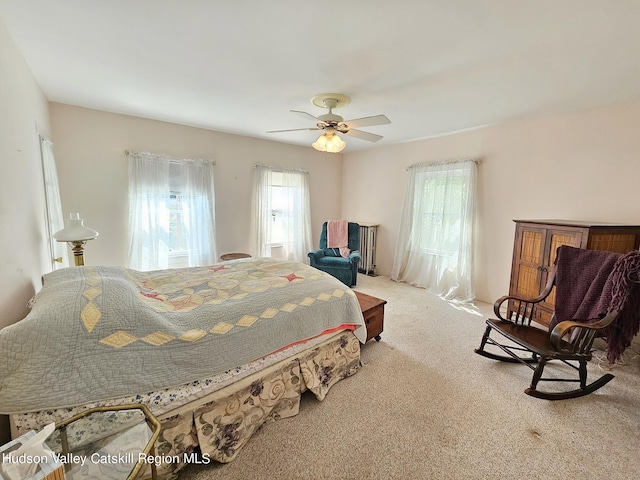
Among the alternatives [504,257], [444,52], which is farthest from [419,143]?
[444,52]

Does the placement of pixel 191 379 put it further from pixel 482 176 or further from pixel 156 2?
pixel 482 176

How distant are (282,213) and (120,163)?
7.84ft

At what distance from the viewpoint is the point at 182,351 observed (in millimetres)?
1311

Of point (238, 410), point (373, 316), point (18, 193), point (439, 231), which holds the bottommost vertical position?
point (238, 410)

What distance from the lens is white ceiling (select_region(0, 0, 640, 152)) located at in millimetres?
1443

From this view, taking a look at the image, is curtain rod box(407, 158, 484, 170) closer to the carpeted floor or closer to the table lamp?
the carpeted floor

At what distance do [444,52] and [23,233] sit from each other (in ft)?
9.79

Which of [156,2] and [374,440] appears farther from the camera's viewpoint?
[374,440]

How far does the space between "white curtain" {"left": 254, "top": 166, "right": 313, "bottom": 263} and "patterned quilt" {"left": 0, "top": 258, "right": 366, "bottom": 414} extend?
2422 millimetres

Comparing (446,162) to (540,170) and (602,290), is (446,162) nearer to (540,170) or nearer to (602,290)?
(540,170)

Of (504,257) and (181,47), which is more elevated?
(181,47)

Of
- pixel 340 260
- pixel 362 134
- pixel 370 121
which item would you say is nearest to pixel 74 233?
pixel 370 121

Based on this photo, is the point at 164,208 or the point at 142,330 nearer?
the point at 142,330

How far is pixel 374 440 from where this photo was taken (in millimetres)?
1530
